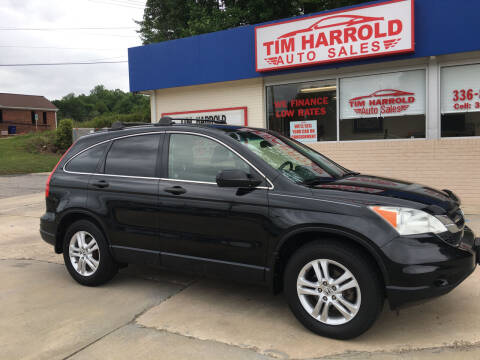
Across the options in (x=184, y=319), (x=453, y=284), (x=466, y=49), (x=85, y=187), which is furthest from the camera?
(x=466, y=49)

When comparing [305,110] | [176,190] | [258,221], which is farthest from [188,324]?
[305,110]

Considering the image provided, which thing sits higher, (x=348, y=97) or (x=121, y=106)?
(x=121, y=106)

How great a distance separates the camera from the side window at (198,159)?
3920mm

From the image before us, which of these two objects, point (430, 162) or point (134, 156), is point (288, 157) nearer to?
point (134, 156)

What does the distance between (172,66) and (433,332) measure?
10083 millimetres

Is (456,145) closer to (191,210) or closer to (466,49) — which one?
(466,49)

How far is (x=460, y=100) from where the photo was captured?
8.48 meters

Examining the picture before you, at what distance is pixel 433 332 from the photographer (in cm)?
343

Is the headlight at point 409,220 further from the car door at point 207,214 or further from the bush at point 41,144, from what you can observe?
the bush at point 41,144

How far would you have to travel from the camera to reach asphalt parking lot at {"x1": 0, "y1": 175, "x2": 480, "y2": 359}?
3.21 metres

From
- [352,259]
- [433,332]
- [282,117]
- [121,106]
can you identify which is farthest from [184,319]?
[121,106]

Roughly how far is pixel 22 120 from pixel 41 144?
28.4 meters

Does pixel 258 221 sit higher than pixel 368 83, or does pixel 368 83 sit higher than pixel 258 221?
pixel 368 83

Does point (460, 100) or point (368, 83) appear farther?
point (368, 83)
